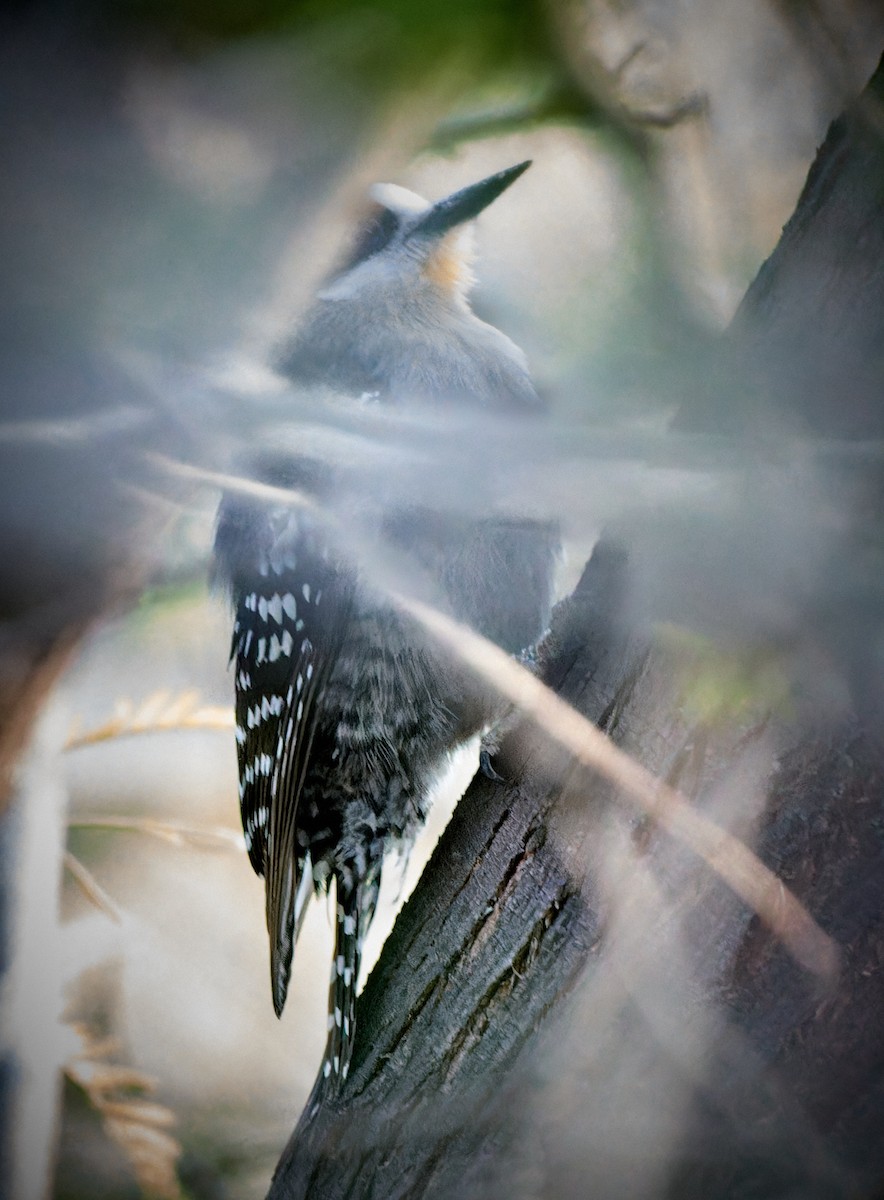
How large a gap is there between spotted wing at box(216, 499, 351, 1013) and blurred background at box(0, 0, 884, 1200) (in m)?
0.05

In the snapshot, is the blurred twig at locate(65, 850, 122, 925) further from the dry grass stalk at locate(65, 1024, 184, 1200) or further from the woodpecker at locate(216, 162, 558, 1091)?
the woodpecker at locate(216, 162, 558, 1091)

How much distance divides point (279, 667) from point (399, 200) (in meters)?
0.47

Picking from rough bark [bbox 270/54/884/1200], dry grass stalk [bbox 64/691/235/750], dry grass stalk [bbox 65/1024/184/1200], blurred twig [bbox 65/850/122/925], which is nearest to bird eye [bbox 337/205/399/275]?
rough bark [bbox 270/54/884/1200]

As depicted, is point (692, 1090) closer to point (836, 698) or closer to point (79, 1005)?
point (836, 698)

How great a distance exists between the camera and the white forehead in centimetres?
73

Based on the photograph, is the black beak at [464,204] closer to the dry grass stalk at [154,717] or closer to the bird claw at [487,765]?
the bird claw at [487,765]

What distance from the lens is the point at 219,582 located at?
0.78 meters

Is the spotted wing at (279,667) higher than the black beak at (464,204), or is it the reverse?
the black beak at (464,204)

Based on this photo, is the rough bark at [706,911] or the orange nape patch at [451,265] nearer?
the rough bark at [706,911]

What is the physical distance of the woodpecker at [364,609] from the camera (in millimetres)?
590

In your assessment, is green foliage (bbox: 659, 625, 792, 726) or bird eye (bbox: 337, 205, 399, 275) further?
bird eye (bbox: 337, 205, 399, 275)

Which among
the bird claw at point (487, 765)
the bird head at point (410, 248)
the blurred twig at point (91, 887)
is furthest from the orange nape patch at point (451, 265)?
the blurred twig at point (91, 887)

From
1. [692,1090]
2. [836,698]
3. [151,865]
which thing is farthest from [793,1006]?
[151,865]

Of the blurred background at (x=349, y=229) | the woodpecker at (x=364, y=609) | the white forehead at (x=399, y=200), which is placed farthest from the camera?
the white forehead at (x=399, y=200)
